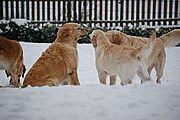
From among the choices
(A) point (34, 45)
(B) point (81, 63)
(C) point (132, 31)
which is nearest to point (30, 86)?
(B) point (81, 63)

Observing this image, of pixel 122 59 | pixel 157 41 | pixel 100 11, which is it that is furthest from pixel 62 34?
pixel 100 11

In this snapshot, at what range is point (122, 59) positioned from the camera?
5055mm

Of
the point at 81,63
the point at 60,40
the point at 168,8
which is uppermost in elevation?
the point at 168,8

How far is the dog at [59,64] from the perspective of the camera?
4.53 meters

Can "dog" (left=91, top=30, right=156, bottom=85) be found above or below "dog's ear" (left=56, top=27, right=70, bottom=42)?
below

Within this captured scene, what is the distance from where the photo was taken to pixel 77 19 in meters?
12.6

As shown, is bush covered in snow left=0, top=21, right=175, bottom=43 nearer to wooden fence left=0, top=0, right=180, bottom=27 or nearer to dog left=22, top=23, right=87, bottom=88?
wooden fence left=0, top=0, right=180, bottom=27

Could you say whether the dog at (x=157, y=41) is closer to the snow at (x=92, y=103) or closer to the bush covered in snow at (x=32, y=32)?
the snow at (x=92, y=103)

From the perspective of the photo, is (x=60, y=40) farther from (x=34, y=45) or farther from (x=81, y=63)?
(x=34, y=45)

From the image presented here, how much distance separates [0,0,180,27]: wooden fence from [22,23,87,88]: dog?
673cm

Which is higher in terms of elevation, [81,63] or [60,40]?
[60,40]

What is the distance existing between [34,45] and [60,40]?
14.9ft

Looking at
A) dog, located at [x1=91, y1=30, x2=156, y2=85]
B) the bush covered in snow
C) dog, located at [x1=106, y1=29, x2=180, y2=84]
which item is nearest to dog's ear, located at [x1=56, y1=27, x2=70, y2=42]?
dog, located at [x1=91, y1=30, x2=156, y2=85]

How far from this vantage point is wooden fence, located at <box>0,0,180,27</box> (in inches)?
481
